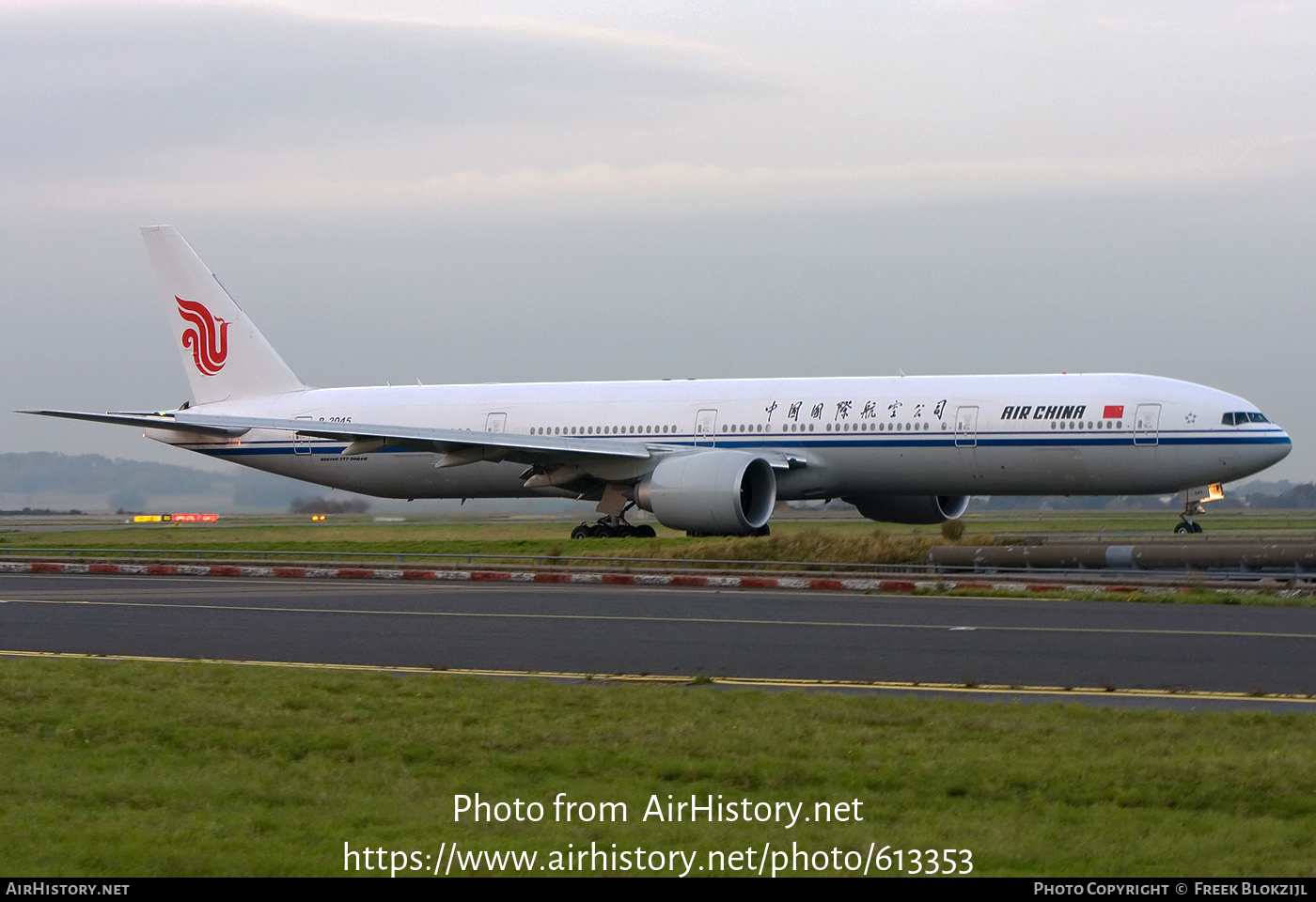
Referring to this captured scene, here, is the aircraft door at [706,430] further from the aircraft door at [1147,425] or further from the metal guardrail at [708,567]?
the aircraft door at [1147,425]

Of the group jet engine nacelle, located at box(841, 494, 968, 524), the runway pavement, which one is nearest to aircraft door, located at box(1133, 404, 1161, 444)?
jet engine nacelle, located at box(841, 494, 968, 524)

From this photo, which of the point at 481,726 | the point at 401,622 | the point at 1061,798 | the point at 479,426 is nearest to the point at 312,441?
the point at 479,426

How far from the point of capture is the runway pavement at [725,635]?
13.1 m

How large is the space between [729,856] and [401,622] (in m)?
11.5

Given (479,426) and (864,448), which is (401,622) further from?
(479,426)

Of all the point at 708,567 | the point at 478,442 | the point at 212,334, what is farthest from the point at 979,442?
the point at 212,334

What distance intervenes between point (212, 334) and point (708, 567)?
20.2m

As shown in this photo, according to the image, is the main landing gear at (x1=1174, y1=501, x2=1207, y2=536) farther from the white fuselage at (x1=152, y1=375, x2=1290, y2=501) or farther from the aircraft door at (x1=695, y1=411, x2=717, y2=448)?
the aircraft door at (x1=695, y1=411, x2=717, y2=448)

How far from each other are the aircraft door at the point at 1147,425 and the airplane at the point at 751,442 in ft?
0.13

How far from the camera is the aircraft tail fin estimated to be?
40375mm

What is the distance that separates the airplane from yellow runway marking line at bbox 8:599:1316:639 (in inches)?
439

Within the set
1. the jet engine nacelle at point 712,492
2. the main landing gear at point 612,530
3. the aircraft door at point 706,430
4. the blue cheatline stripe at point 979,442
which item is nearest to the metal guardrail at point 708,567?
the jet engine nacelle at point 712,492

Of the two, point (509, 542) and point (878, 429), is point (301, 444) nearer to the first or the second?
point (509, 542)

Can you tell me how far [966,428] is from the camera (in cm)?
3059
